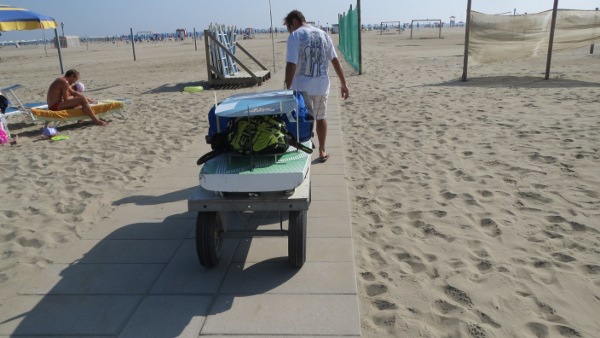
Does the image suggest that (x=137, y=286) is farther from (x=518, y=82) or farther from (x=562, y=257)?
(x=518, y=82)

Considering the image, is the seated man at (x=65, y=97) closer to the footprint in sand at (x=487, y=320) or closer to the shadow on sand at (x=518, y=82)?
the footprint in sand at (x=487, y=320)

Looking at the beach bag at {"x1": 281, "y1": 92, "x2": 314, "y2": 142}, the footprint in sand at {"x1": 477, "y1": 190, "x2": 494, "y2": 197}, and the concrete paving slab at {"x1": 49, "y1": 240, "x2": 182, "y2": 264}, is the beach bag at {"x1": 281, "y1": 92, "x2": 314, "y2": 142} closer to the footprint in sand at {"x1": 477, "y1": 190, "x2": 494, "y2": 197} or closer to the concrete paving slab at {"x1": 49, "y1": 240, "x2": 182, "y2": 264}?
the concrete paving slab at {"x1": 49, "y1": 240, "x2": 182, "y2": 264}

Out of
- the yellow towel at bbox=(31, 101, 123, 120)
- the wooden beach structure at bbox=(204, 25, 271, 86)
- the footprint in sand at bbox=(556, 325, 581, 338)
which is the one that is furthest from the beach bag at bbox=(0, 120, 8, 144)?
the footprint in sand at bbox=(556, 325, 581, 338)

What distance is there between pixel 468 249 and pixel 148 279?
2327 millimetres

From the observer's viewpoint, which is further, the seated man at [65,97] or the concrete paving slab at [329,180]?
the seated man at [65,97]

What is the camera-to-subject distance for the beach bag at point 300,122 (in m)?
3.38

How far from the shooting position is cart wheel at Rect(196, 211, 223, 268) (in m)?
2.87

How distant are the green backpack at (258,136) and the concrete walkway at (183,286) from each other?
2.67 feet

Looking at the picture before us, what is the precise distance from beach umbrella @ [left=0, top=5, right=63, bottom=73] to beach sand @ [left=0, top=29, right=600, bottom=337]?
1891 millimetres

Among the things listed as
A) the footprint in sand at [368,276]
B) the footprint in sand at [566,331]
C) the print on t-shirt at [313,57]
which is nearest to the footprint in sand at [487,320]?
the footprint in sand at [566,331]

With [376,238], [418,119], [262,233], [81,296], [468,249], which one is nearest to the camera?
[81,296]

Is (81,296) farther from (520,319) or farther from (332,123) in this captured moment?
(332,123)

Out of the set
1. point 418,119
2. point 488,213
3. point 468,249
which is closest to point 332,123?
point 418,119

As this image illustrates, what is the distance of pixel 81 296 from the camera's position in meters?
2.79
